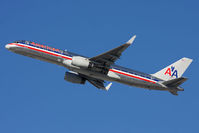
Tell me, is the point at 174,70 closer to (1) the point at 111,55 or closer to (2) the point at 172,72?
(2) the point at 172,72

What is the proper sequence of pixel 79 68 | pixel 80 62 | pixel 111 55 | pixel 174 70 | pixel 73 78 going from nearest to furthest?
pixel 111 55
pixel 80 62
pixel 79 68
pixel 73 78
pixel 174 70

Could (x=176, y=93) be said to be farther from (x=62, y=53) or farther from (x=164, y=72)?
(x=62, y=53)

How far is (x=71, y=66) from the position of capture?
46.3m

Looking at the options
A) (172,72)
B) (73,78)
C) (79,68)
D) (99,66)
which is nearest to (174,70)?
(172,72)

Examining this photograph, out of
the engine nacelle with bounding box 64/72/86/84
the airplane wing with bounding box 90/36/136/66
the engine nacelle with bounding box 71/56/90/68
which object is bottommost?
the engine nacelle with bounding box 64/72/86/84

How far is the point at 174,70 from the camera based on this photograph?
53156mm

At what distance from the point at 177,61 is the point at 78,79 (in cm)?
1793

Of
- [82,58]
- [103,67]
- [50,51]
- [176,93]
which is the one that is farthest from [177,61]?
[50,51]

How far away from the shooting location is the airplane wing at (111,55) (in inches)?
1673

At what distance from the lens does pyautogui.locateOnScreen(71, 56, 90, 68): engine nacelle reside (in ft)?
150

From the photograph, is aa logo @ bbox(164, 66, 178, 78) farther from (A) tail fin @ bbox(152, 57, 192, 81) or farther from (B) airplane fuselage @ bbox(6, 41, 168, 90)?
(B) airplane fuselage @ bbox(6, 41, 168, 90)

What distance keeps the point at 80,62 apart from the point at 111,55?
15.8 ft

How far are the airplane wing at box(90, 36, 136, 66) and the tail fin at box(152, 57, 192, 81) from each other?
10123 mm

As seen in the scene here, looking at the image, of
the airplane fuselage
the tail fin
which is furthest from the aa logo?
the airplane fuselage
